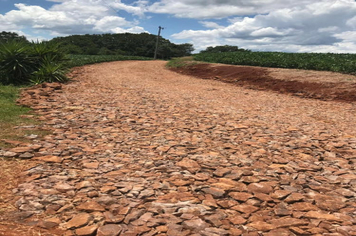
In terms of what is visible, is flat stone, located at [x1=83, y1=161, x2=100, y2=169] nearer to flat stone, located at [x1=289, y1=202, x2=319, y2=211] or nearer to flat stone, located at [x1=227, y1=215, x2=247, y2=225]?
flat stone, located at [x1=227, y1=215, x2=247, y2=225]

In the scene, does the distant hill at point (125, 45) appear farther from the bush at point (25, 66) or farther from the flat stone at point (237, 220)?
the flat stone at point (237, 220)

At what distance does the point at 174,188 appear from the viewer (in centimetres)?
354

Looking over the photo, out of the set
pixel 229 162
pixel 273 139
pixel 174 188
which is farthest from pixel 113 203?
pixel 273 139

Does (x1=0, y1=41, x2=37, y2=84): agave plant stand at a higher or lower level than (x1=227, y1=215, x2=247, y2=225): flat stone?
higher

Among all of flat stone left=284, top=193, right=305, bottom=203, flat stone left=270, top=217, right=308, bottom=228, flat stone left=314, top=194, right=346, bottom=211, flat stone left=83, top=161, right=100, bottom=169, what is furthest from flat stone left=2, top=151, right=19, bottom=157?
flat stone left=314, top=194, right=346, bottom=211

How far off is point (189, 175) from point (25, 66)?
1198 cm

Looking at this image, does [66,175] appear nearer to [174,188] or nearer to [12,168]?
[12,168]

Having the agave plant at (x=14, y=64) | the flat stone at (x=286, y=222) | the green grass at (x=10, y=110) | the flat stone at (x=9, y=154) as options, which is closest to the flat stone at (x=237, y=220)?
the flat stone at (x=286, y=222)

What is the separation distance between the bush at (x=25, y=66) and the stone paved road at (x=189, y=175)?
5.80 metres

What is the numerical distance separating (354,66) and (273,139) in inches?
549

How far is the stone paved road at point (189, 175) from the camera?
2871mm

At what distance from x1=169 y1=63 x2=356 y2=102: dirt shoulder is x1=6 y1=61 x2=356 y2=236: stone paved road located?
5394 millimetres

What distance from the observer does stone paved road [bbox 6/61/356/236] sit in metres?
2.87

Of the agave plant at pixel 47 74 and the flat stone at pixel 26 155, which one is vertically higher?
the agave plant at pixel 47 74
